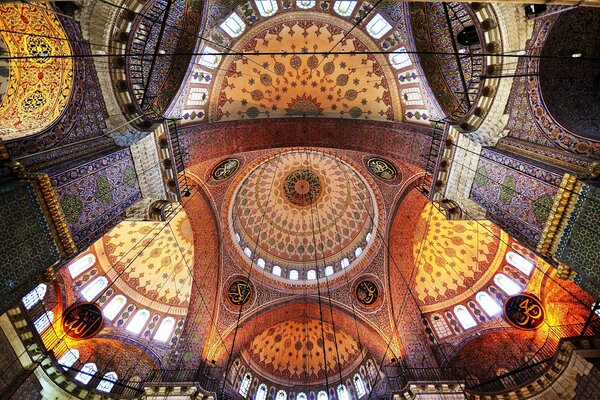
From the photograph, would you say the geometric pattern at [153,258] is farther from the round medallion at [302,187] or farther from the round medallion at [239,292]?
the round medallion at [302,187]

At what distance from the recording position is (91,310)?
10.5 metres

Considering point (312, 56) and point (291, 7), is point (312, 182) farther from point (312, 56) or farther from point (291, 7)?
point (291, 7)

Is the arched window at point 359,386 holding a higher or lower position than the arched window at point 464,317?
lower

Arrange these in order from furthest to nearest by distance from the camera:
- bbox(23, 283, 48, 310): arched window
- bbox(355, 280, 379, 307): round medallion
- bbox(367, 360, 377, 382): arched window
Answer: bbox(355, 280, 379, 307): round medallion → bbox(367, 360, 377, 382): arched window → bbox(23, 283, 48, 310): arched window

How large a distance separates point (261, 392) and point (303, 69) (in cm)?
1393

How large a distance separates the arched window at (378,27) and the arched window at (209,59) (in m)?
4.48

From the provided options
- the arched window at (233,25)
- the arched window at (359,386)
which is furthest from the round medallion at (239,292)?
the arched window at (233,25)

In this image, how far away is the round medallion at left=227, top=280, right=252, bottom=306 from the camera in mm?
12961

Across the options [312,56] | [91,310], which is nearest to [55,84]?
[312,56]

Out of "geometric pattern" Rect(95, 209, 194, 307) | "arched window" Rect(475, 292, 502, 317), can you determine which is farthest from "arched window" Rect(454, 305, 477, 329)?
"geometric pattern" Rect(95, 209, 194, 307)

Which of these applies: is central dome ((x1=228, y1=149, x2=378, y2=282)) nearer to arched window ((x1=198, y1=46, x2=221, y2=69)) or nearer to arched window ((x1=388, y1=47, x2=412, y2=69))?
arched window ((x1=198, y1=46, x2=221, y2=69))

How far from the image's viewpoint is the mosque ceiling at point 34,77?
5234mm

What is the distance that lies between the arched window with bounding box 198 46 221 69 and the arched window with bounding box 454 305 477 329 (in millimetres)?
12481

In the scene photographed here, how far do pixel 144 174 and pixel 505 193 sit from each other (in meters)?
8.15
